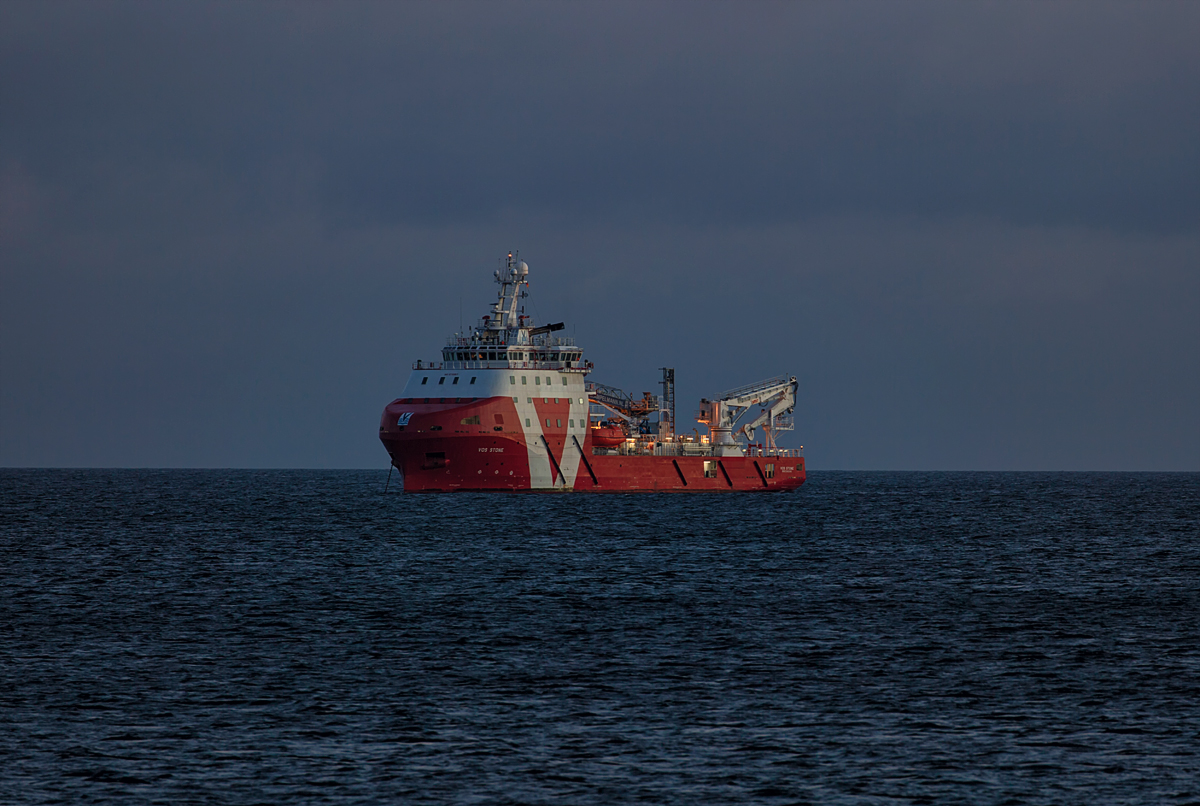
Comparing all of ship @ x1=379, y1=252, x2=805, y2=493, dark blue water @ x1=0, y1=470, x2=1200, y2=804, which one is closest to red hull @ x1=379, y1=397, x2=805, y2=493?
→ ship @ x1=379, y1=252, x2=805, y2=493

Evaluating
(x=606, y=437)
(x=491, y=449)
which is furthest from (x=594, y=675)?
(x=606, y=437)

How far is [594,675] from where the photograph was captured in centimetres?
2948

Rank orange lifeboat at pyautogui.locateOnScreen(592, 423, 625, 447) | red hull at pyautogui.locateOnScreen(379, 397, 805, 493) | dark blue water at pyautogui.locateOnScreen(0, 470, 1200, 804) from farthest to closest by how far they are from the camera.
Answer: orange lifeboat at pyautogui.locateOnScreen(592, 423, 625, 447) < red hull at pyautogui.locateOnScreen(379, 397, 805, 493) < dark blue water at pyautogui.locateOnScreen(0, 470, 1200, 804)

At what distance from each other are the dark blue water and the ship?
2042 centimetres

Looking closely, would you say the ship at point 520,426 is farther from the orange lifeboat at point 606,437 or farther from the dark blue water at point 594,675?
the dark blue water at point 594,675

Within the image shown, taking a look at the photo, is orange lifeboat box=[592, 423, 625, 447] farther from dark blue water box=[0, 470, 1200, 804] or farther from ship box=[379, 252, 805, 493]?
dark blue water box=[0, 470, 1200, 804]

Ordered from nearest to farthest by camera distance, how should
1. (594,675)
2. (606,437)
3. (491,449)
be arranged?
(594,675)
(491,449)
(606,437)

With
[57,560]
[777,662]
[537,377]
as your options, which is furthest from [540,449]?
[777,662]

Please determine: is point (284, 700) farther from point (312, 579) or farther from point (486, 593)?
point (312, 579)

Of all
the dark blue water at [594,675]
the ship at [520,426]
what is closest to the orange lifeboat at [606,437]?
the ship at [520,426]

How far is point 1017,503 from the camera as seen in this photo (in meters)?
134

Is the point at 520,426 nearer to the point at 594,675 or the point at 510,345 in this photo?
the point at 510,345

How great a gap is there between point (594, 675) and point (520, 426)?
54.7 meters

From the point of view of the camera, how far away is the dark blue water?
21.1 metres
